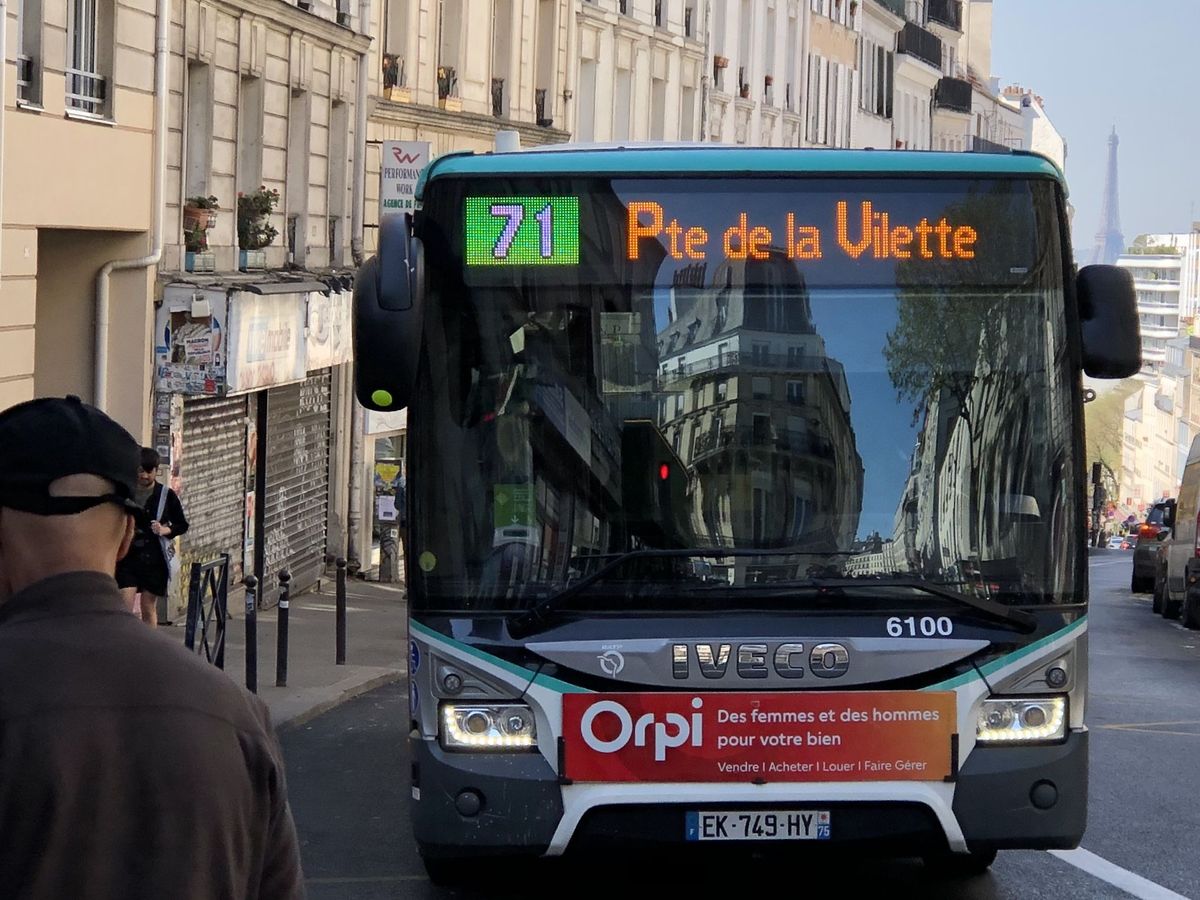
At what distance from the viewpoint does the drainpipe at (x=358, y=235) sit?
27.0m

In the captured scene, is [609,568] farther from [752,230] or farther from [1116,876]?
[1116,876]

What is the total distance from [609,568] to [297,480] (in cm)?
1843

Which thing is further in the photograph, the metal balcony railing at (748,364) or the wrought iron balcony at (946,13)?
the wrought iron balcony at (946,13)

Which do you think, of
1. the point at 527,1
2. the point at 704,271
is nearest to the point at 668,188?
the point at 704,271

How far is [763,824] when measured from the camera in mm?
7008

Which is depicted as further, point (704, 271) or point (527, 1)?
point (527, 1)

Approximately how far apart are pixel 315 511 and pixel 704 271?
19509 mm

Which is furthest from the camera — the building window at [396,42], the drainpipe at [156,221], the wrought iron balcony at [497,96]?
the wrought iron balcony at [497,96]

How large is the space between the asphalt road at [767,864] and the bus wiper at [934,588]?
5.05ft

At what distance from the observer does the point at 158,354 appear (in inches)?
744

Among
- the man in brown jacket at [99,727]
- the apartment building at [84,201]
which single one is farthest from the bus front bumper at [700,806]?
the apartment building at [84,201]

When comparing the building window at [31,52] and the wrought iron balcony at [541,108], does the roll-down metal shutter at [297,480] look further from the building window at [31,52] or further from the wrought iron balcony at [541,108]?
the wrought iron balcony at [541,108]

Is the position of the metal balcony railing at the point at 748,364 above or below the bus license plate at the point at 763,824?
above

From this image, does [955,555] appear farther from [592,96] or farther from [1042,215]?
[592,96]
